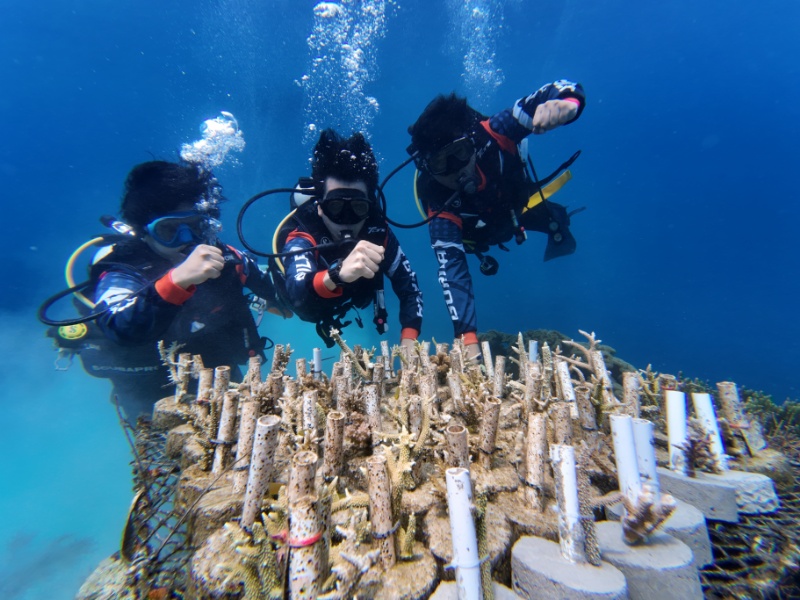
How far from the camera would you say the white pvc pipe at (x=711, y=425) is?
2318 mm

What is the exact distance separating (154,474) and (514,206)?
25.3ft

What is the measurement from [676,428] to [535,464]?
1121 mm

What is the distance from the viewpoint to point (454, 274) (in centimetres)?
643

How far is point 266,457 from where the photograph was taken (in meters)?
1.70

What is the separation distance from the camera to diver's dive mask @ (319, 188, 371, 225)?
529cm

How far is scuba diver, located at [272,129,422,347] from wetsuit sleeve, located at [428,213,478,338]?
0.61 meters

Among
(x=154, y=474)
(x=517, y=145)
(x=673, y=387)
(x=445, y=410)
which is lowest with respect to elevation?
(x=154, y=474)

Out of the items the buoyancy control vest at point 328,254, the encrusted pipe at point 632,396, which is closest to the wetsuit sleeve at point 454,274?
the buoyancy control vest at point 328,254

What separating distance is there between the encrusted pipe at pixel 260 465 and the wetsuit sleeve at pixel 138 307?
3.84m

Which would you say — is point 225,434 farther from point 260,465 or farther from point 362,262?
point 362,262

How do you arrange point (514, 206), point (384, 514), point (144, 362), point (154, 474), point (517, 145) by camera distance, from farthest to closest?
point (514, 206) → point (517, 145) → point (144, 362) → point (154, 474) → point (384, 514)

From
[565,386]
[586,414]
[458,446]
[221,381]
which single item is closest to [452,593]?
[458,446]

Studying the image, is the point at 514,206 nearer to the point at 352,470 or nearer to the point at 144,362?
the point at 352,470

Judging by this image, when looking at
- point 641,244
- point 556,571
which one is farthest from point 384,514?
point 641,244
